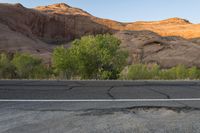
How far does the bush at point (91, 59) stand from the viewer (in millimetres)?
19797

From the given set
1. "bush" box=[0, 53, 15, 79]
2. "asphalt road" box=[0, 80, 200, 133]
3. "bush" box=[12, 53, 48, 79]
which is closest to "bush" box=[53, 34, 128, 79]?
"bush" box=[12, 53, 48, 79]

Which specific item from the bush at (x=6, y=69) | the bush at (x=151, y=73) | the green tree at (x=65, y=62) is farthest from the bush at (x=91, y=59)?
the bush at (x=6, y=69)

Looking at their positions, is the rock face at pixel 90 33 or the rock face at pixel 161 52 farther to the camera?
the rock face at pixel 90 33

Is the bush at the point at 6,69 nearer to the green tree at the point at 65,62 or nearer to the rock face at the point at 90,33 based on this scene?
the green tree at the point at 65,62

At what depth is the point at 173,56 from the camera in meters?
42.5

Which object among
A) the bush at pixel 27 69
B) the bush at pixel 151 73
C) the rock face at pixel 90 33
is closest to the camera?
the bush at pixel 151 73

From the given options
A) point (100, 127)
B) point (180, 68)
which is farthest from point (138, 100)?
point (180, 68)

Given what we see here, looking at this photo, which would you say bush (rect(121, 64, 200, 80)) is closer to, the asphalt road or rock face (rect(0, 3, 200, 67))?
the asphalt road

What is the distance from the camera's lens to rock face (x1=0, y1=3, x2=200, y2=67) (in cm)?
4281

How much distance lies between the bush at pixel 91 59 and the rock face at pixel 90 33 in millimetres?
17199

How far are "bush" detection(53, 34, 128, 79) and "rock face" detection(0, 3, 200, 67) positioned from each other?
17199 mm

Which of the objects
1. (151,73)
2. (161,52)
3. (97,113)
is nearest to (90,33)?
(161,52)

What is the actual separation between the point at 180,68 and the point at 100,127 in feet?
71.4

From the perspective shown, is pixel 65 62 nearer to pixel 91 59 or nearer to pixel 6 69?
pixel 91 59
